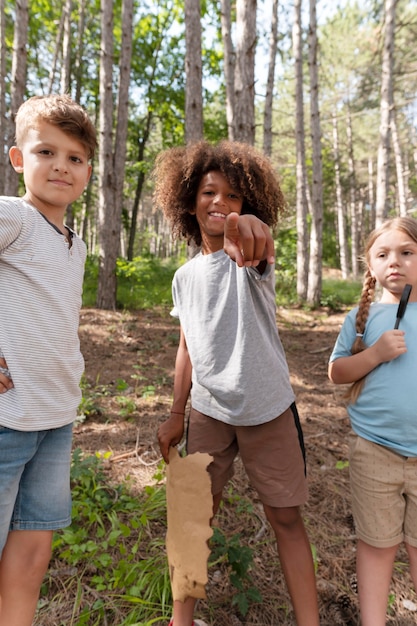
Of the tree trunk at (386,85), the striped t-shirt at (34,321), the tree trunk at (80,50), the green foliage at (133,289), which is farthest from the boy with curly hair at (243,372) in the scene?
the tree trunk at (80,50)

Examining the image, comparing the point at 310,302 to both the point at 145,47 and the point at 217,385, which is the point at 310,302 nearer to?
the point at 217,385

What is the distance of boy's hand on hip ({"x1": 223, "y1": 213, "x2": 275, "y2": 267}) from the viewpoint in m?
1.11

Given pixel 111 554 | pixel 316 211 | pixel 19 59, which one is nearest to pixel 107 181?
pixel 19 59

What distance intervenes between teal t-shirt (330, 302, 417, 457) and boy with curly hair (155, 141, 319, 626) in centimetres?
26

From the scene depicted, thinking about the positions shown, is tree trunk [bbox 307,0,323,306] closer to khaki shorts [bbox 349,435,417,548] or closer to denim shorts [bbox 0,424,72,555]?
khaki shorts [bbox 349,435,417,548]

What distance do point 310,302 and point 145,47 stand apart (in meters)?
9.29

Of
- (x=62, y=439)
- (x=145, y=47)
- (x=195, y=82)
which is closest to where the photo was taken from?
(x=62, y=439)

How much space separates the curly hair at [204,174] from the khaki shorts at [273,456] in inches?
32.1

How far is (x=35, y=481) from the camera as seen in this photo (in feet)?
4.09

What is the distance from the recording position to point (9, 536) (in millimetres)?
1242

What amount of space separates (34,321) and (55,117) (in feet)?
2.16

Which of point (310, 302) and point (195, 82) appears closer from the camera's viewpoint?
point (195, 82)

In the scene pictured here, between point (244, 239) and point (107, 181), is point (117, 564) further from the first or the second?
point (107, 181)

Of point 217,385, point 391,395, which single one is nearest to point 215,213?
point 217,385
